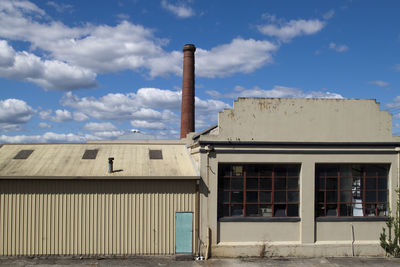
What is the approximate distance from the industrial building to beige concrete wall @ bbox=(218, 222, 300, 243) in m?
0.04

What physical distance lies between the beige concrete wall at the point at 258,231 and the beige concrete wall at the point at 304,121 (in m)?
3.43

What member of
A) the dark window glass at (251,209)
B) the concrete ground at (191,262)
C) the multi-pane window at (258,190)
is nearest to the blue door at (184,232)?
the concrete ground at (191,262)

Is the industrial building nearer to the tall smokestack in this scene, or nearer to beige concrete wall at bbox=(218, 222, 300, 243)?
beige concrete wall at bbox=(218, 222, 300, 243)

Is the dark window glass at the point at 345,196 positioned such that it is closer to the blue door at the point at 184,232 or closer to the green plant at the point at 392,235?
the green plant at the point at 392,235

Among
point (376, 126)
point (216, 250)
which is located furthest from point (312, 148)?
point (216, 250)

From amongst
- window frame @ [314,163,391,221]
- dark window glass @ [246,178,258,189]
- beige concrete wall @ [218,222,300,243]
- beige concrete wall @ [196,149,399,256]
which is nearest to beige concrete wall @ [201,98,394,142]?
beige concrete wall @ [196,149,399,256]

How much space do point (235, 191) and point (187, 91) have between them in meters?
16.4

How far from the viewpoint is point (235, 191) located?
15.5 m

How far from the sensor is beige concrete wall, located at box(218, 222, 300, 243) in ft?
49.7

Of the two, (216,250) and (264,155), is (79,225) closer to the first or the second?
(216,250)

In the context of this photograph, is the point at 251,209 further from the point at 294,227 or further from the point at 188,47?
the point at 188,47

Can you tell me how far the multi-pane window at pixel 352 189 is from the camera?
15.9 metres

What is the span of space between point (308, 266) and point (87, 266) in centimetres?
817

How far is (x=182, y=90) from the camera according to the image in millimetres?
31016
